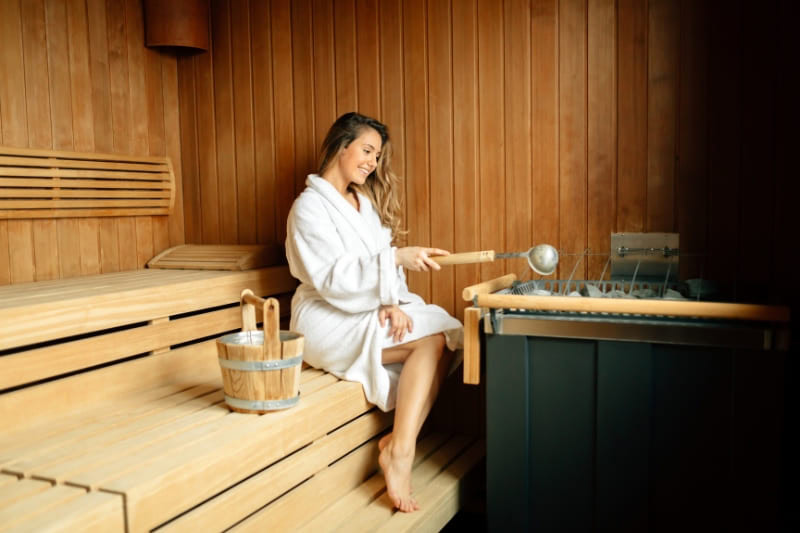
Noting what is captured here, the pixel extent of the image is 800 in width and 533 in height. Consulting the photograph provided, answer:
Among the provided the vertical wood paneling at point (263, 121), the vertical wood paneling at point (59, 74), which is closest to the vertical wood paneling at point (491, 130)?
the vertical wood paneling at point (263, 121)

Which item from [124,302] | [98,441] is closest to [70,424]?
[98,441]

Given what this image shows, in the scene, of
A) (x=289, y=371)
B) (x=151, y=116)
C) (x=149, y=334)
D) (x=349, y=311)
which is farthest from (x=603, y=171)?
(x=151, y=116)

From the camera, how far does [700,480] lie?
1830mm

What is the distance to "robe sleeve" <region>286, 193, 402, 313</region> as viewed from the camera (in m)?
2.27

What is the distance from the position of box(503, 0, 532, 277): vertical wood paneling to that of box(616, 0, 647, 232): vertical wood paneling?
321 mm

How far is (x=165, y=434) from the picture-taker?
1781mm

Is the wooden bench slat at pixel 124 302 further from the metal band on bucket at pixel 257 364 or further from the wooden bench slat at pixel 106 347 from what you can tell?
the metal band on bucket at pixel 257 364

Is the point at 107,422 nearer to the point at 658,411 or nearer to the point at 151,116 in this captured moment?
the point at 658,411

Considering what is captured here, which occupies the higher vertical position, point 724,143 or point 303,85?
point 303,85

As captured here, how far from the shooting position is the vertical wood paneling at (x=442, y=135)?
270 cm

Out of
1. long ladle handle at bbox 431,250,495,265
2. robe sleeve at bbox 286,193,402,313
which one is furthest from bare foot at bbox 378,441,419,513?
long ladle handle at bbox 431,250,495,265

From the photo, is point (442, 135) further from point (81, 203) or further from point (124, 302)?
point (81, 203)

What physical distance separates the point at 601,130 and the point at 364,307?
103cm

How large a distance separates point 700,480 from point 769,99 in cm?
119
